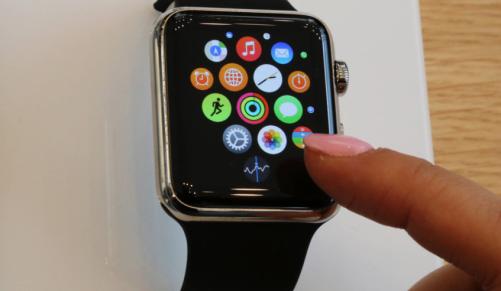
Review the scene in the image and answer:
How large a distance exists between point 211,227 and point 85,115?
90 mm

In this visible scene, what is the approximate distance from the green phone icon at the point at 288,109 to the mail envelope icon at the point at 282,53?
24 millimetres

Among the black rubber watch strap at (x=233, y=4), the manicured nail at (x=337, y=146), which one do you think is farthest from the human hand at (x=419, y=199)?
the black rubber watch strap at (x=233, y=4)

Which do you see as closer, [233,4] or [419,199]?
[419,199]

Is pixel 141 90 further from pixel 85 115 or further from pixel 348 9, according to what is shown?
pixel 348 9

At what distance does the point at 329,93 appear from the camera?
39 centimetres

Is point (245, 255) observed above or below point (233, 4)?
below

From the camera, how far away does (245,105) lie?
374 mm

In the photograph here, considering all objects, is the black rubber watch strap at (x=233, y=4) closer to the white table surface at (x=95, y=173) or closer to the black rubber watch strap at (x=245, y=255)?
the white table surface at (x=95, y=173)

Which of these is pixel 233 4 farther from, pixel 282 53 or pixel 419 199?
pixel 419 199

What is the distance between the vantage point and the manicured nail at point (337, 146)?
323 mm

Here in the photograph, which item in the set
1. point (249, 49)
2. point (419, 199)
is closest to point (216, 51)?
point (249, 49)

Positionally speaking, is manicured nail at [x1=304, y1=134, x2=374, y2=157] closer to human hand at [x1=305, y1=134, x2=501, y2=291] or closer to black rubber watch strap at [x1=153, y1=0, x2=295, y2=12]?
human hand at [x1=305, y1=134, x2=501, y2=291]

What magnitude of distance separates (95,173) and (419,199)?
0.16 meters

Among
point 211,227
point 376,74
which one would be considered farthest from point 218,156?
point 376,74
